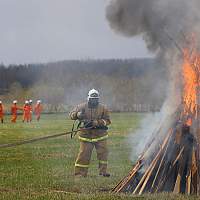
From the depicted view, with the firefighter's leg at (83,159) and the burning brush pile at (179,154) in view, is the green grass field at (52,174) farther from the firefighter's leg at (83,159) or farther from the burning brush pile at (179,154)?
the burning brush pile at (179,154)

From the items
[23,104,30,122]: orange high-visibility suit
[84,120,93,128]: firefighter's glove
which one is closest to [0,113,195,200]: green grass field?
[84,120,93,128]: firefighter's glove

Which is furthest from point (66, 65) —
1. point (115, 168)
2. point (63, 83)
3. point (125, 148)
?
point (115, 168)

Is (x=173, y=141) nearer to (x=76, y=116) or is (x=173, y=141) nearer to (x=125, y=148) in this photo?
(x=76, y=116)

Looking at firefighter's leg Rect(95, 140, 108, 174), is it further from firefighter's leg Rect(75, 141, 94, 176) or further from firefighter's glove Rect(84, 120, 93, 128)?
firefighter's glove Rect(84, 120, 93, 128)

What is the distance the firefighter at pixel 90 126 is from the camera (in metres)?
11.2

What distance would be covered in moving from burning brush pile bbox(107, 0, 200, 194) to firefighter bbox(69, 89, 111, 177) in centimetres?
224

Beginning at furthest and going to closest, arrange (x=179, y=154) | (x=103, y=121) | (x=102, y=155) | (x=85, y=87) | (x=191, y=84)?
(x=85, y=87) → (x=102, y=155) → (x=103, y=121) → (x=191, y=84) → (x=179, y=154)

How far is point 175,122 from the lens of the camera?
349 inches

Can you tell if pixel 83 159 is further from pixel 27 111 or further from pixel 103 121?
pixel 27 111

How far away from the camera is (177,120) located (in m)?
8.87

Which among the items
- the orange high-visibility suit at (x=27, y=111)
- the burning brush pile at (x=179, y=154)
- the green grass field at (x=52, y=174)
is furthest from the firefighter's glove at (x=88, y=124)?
the orange high-visibility suit at (x=27, y=111)

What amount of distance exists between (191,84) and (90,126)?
2974mm

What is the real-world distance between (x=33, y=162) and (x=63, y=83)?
55.4 metres

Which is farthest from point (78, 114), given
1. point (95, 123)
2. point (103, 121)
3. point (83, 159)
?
point (83, 159)
